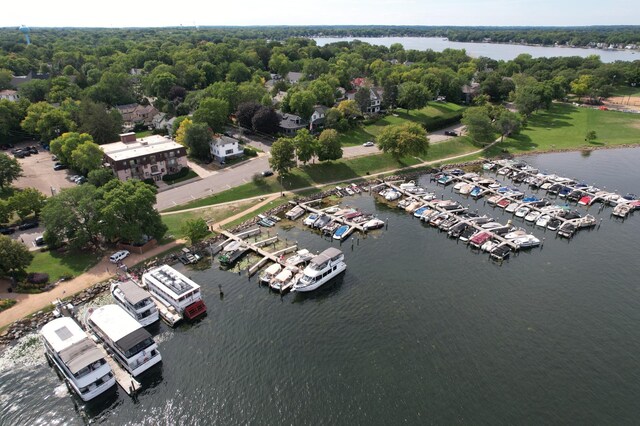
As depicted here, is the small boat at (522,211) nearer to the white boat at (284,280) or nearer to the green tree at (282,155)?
the white boat at (284,280)

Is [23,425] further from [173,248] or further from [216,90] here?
[216,90]

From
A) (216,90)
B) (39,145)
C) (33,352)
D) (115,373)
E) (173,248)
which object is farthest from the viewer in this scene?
(216,90)

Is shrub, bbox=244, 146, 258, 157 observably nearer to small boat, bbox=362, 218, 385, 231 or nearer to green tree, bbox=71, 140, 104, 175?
green tree, bbox=71, 140, 104, 175

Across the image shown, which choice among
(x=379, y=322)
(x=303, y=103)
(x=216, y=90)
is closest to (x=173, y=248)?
(x=379, y=322)

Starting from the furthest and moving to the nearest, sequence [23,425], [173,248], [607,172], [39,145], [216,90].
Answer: [216,90] < [39,145] < [607,172] < [173,248] < [23,425]

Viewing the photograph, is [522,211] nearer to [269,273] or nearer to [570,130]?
[269,273]

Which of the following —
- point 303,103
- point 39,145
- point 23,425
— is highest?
point 303,103

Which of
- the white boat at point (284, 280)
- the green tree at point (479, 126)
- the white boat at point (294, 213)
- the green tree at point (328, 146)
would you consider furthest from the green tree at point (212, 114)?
the green tree at point (479, 126)

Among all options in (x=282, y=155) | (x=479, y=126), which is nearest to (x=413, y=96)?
(x=479, y=126)
